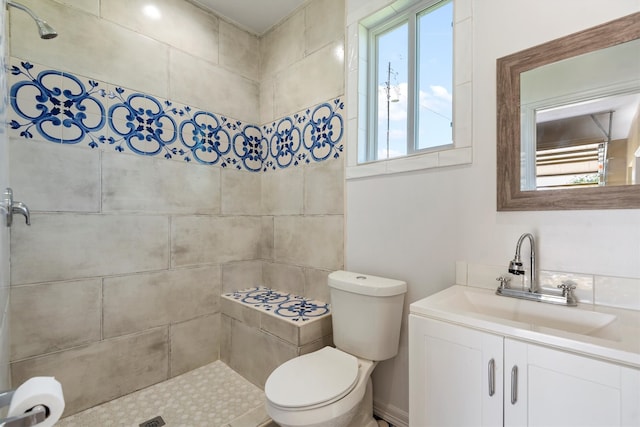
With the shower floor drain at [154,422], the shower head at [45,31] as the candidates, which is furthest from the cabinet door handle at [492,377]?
the shower head at [45,31]

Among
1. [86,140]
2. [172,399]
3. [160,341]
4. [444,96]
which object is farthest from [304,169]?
[172,399]

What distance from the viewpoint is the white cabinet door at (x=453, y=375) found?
3.06ft

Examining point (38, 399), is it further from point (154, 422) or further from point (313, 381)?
point (154, 422)

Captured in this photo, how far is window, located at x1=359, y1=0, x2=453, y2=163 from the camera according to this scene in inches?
64.2

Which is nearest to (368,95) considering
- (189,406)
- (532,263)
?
(532,263)

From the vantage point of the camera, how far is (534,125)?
4.05 feet

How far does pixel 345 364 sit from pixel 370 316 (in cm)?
26

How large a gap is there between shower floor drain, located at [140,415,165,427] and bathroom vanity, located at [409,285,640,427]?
1.32 meters

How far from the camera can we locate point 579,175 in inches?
44.3

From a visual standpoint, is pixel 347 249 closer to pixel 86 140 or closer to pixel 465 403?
pixel 465 403

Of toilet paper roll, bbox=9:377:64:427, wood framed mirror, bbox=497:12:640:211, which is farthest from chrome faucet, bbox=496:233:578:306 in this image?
toilet paper roll, bbox=9:377:64:427

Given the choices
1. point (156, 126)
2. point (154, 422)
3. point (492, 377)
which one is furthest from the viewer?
point (156, 126)

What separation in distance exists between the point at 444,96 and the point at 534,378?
1.34 meters

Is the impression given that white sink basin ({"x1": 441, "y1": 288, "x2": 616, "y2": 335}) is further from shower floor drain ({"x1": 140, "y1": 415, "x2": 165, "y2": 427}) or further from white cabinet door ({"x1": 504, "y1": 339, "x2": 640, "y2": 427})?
shower floor drain ({"x1": 140, "y1": 415, "x2": 165, "y2": 427})
